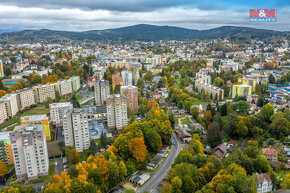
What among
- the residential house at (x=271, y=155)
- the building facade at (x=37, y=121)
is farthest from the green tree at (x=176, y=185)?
the building facade at (x=37, y=121)

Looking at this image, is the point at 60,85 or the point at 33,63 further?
the point at 33,63

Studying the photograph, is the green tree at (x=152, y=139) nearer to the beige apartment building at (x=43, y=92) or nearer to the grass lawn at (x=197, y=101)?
the grass lawn at (x=197, y=101)

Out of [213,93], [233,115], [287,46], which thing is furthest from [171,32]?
[233,115]

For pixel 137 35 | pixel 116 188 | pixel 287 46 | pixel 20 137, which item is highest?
pixel 137 35

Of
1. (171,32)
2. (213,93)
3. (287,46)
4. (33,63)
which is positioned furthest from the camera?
(171,32)

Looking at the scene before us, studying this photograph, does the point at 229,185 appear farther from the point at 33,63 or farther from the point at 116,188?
the point at 33,63

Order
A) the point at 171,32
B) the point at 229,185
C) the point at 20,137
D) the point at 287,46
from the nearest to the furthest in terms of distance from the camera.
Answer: the point at 229,185
the point at 20,137
the point at 287,46
the point at 171,32

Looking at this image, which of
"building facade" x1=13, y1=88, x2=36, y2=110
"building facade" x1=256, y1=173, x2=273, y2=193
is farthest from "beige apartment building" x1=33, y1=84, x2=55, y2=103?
"building facade" x1=256, y1=173, x2=273, y2=193
